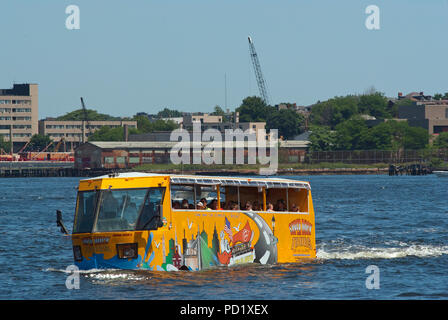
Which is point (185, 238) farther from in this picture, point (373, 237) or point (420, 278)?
point (373, 237)

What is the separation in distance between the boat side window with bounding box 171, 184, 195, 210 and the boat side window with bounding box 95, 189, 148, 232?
1.24 metres

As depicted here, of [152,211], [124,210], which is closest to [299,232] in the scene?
[152,211]

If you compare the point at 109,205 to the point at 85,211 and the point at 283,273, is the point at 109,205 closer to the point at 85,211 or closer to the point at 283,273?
the point at 85,211

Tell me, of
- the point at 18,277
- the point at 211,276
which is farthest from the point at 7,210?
the point at 211,276

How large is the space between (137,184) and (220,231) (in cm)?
364

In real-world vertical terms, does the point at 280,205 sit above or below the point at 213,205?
below

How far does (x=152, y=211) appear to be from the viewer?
27.7 metres

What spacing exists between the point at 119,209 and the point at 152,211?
1.04m

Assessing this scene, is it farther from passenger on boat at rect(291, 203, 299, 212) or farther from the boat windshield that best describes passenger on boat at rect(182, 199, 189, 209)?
passenger on boat at rect(291, 203, 299, 212)

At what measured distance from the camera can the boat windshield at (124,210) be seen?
90.5ft

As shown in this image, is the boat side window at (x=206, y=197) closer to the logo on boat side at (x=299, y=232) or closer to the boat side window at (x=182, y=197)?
the boat side window at (x=182, y=197)

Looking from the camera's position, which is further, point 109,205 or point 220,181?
point 220,181

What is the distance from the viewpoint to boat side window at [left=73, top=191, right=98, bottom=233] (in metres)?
28.0
